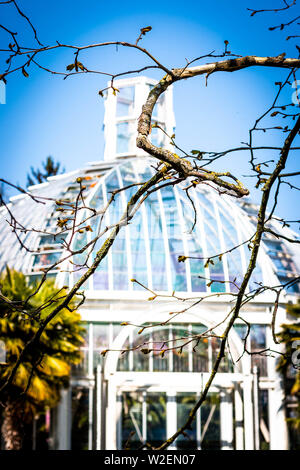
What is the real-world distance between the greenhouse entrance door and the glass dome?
2649mm

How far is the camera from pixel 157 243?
17281 millimetres

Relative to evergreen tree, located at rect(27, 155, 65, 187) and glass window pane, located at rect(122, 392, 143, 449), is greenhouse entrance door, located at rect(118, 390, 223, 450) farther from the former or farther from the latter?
evergreen tree, located at rect(27, 155, 65, 187)

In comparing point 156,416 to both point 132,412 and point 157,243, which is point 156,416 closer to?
point 132,412

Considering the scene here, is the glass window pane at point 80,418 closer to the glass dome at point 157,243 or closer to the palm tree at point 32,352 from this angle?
the palm tree at point 32,352

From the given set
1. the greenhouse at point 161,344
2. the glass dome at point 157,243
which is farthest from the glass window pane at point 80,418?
the glass dome at point 157,243

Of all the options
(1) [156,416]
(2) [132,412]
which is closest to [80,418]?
(2) [132,412]

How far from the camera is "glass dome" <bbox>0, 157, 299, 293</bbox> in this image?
54.6ft

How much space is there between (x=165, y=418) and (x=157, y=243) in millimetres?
4452

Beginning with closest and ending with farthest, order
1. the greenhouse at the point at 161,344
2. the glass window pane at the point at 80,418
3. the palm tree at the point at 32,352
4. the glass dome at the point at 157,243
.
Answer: the palm tree at the point at 32,352
the greenhouse at the point at 161,344
the glass window pane at the point at 80,418
the glass dome at the point at 157,243

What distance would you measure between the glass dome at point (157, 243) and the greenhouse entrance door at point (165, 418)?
265 centimetres

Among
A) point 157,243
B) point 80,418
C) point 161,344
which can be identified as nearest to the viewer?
point 161,344

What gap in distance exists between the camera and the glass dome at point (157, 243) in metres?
16.7
